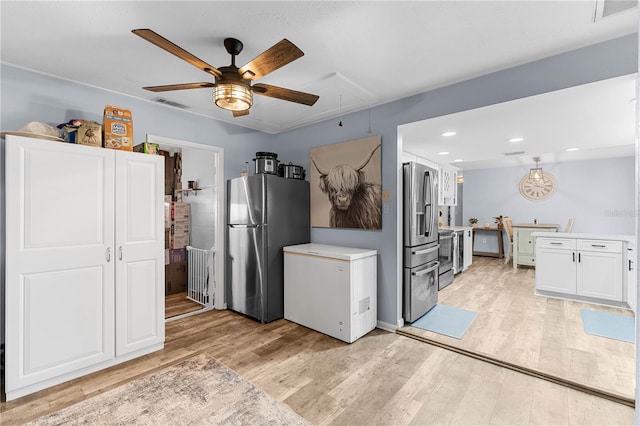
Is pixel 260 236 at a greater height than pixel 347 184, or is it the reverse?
pixel 347 184

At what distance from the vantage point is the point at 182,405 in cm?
187

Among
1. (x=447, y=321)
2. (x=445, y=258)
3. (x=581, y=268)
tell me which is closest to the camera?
(x=447, y=321)

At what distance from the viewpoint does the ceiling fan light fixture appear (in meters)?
1.80

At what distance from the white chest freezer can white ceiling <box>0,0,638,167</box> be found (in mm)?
1701

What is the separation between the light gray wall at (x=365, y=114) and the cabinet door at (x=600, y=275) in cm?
280

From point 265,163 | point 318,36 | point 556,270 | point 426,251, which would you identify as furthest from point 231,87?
point 556,270

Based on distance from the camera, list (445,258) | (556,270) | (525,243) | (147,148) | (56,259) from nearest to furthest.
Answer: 1. (56,259)
2. (147,148)
3. (556,270)
4. (445,258)
5. (525,243)

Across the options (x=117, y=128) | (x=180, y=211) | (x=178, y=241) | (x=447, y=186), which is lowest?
(x=178, y=241)

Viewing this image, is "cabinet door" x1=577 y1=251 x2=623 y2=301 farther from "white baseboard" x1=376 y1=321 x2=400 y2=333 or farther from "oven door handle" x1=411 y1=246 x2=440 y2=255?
"white baseboard" x1=376 y1=321 x2=400 y2=333

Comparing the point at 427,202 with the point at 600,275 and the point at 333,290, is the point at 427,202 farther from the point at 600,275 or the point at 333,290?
the point at 600,275

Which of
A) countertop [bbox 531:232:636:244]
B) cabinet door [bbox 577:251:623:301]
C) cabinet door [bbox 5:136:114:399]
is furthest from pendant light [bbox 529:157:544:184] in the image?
cabinet door [bbox 5:136:114:399]

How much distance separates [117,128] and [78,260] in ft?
3.65

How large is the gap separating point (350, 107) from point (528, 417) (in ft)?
9.97

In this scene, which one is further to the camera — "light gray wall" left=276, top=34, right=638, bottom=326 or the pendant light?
the pendant light
